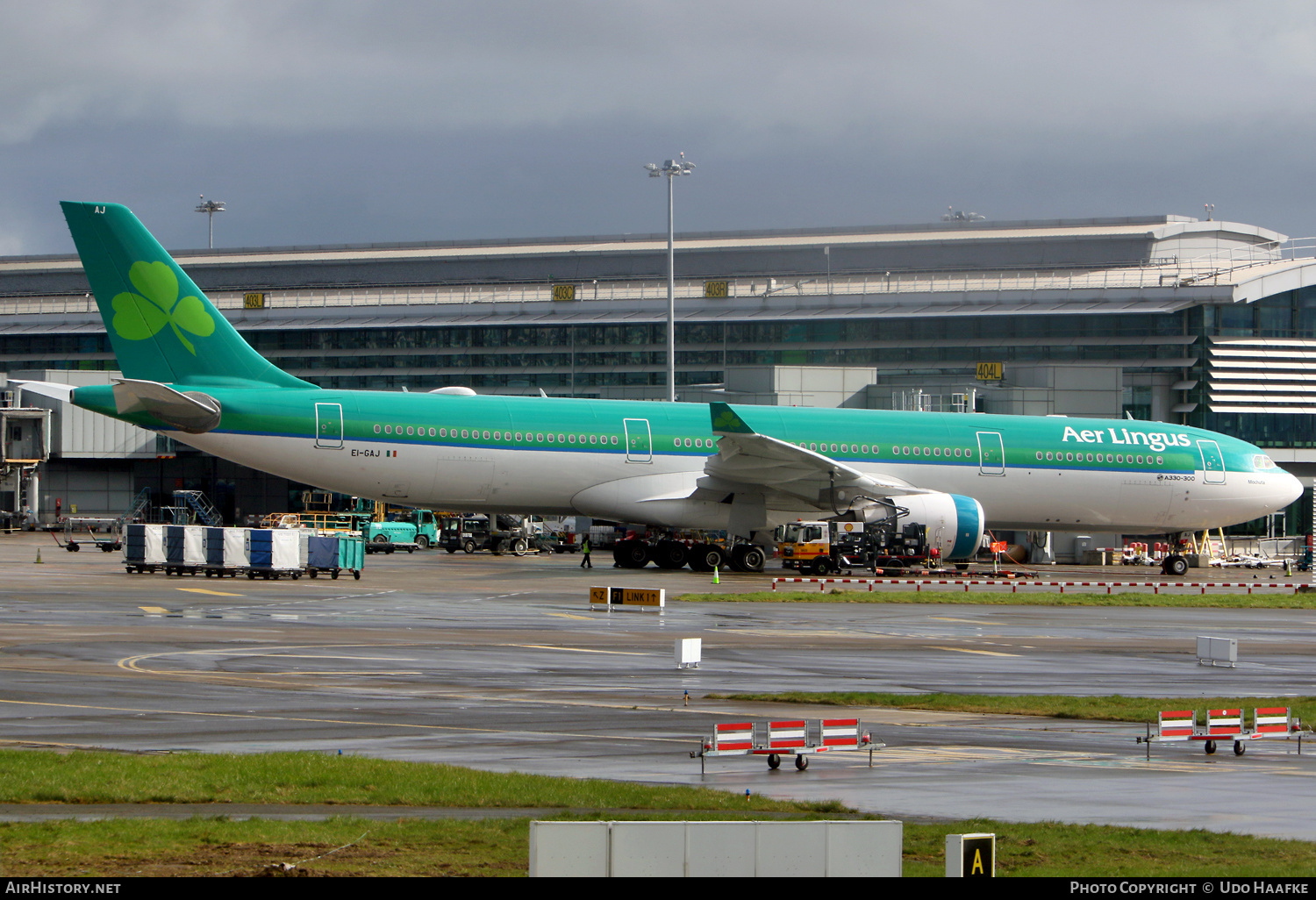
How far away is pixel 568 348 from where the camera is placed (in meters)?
89.1

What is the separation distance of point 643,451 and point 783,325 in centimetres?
4581

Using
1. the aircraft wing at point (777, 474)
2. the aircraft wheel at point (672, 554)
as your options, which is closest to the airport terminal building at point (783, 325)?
the aircraft wheel at point (672, 554)

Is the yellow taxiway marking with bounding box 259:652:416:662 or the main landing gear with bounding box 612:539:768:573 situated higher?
the main landing gear with bounding box 612:539:768:573

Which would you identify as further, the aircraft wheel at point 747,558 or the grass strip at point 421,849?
the aircraft wheel at point 747,558

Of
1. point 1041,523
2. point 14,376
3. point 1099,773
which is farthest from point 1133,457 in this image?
point 14,376

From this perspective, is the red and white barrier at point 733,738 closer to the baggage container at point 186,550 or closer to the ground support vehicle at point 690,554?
the baggage container at point 186,550

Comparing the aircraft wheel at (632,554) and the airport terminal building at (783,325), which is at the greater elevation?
the airport terminal building at (783,325)

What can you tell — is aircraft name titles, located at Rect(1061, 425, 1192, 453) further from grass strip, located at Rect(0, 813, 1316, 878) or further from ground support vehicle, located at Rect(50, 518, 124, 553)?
grass strip, located at Rect(0, 813, 1316, 878)

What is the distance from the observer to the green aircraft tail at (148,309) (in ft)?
122

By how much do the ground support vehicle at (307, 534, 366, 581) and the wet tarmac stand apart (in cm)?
427

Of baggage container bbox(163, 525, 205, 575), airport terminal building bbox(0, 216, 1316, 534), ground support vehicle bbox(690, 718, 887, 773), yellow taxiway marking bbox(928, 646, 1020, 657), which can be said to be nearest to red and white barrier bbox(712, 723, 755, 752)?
ground support vehicle bbox(690, 718, 887, 773)

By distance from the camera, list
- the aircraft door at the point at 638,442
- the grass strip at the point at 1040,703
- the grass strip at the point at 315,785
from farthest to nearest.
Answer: the aircraft door at the point at 638,442
the grass strip at the point at 1040,703
the grass strip at the point at 315,785

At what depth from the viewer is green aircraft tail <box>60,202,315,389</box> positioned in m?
37.2

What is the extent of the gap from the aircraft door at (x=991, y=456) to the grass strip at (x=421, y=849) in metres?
34.8
